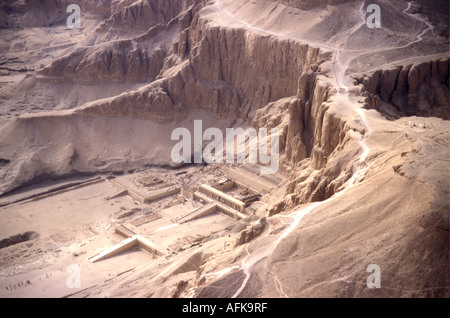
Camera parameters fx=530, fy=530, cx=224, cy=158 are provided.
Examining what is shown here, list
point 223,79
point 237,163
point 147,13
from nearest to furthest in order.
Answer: point 237,163 < point 223,79 < point 147,13

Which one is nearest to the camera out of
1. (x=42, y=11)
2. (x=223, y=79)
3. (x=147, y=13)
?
(x=223, y=79)

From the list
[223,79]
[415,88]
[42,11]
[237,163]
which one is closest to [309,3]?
[223,79]

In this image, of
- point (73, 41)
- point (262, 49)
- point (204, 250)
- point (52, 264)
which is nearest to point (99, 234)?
point (52, 264)

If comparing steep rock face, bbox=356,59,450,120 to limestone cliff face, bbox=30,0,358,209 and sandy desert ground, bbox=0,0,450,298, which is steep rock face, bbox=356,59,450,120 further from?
limestone cliff face, bbox=30,0,358,209

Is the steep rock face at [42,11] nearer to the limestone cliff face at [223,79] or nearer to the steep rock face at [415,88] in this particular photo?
the limestone cliff face at [223,79]

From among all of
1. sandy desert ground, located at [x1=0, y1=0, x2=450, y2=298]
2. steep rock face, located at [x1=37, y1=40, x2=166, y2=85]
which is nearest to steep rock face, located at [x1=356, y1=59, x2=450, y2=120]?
sandy desert ground, located at [x1=0, y1=0, x2=450, y2=298]

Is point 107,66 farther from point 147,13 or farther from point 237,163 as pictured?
point 237,163
